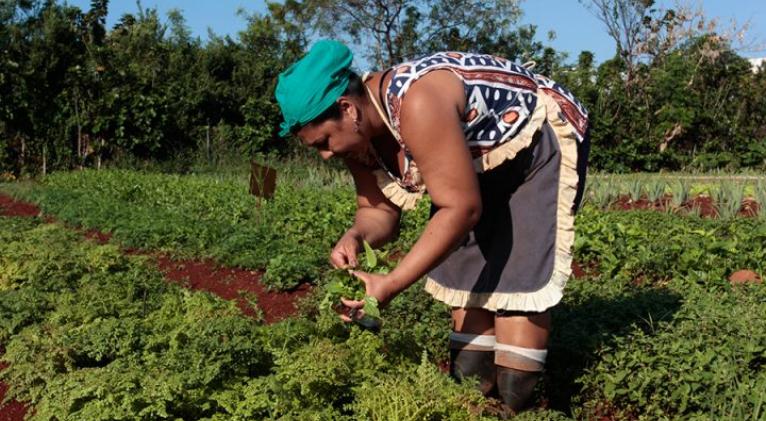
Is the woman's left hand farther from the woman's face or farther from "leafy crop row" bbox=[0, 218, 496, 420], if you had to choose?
the woman's face

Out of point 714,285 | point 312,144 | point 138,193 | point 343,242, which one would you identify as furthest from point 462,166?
point 138,193

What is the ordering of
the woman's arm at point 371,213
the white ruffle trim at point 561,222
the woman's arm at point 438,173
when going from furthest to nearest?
the woman's arm at point 371,213, the white ruffle trim at point 561,222, the woman's arm at point 438,173

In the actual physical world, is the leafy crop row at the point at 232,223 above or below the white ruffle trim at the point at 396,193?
below

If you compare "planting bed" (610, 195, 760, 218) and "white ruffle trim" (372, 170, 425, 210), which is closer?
"white ruffle trim" (372, 170, 425, 210)

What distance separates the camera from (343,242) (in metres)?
2.65

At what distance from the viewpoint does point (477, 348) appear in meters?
2.84

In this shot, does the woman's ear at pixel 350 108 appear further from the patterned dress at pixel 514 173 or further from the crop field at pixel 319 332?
the crop field at pixel 319 332

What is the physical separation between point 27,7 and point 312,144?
16488 mm

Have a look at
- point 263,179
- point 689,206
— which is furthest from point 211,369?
point 689,206

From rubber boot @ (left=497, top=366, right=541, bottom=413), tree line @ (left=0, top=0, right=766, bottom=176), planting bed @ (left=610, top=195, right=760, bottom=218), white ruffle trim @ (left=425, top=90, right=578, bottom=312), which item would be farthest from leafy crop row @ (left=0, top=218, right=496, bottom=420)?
tree line @ (left=0, top=0, right=766, bottom=176)

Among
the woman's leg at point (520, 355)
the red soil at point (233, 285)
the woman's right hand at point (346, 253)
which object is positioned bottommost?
the red soil at point (233, 285)

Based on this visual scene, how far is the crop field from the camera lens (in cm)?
240

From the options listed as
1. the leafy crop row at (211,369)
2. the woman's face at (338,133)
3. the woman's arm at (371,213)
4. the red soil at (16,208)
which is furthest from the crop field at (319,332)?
the red soil at (16,208)

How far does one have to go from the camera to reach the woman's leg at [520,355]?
254 centimetres
